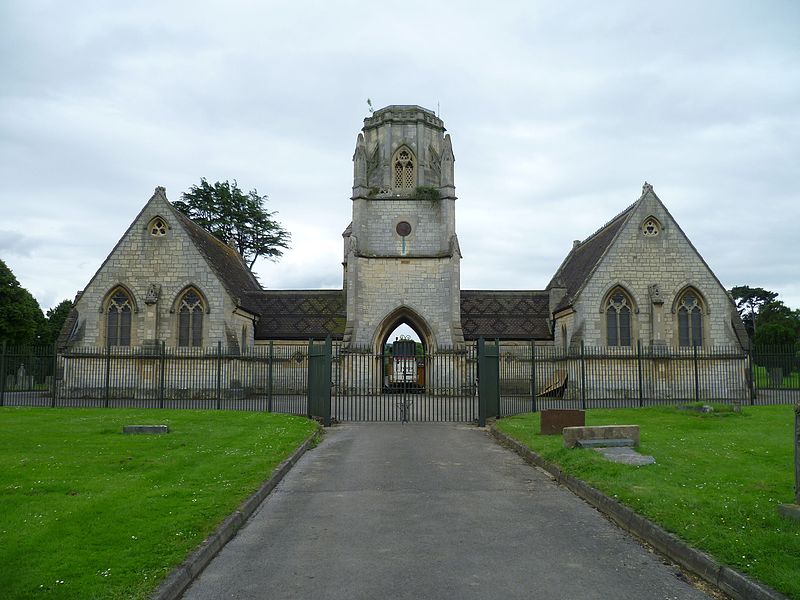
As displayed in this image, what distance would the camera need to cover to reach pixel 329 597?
5.52 metres

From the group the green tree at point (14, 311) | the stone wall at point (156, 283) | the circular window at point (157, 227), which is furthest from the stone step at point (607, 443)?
the green tree at point (14, 311)

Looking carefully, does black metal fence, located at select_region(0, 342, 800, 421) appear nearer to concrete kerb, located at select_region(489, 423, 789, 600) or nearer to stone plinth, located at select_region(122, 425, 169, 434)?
stone plinth, located at select_region(122, 425, 169, 434)

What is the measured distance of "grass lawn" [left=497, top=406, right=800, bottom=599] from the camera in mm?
6102

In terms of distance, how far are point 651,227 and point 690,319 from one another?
459cm

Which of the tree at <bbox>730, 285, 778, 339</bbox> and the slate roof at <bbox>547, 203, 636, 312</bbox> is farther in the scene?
the tree at <bbox>730, 285, 778, 339</bbox>

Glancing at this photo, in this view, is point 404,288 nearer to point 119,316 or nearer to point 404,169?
point 404,169

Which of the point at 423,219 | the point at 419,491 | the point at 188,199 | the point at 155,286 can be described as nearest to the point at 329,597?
the point at 419,491

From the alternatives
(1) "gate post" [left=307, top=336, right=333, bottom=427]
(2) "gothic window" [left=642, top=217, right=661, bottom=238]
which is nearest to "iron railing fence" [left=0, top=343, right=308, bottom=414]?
(1) "gate post" [left=307, top=336, right=333, bottom=427]

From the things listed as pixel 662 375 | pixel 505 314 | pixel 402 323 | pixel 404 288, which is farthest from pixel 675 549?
pixel 505 314

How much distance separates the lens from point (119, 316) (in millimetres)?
30172

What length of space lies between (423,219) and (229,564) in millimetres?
28094

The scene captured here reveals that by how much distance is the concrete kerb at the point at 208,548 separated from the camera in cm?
546

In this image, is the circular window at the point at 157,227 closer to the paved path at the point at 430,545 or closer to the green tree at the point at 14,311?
the green tree at the point at 14,311

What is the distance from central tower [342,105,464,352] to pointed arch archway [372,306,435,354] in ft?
0.20
